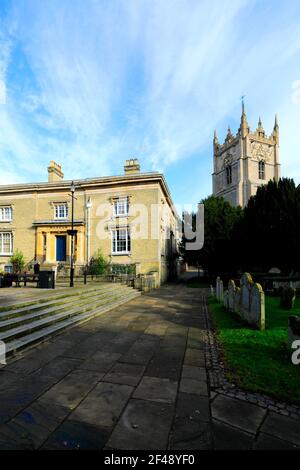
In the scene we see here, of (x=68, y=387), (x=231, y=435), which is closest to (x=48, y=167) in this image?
(x=68, y=387)

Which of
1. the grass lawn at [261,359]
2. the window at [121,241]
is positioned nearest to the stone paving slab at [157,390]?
the grass lawn at [261,359]

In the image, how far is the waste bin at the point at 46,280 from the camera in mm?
13180

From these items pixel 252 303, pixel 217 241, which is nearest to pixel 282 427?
pixel 252 303

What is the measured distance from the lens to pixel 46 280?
1328cm

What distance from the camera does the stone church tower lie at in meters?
55.4

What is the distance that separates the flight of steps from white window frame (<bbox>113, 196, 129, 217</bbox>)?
13128 mm

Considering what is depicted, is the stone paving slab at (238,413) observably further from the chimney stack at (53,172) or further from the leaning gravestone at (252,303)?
the chimney stack at (53,172)

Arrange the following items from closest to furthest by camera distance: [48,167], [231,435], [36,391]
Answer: [231,435] < [36,391] < [48,167]

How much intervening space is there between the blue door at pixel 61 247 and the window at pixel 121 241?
5.14 metres

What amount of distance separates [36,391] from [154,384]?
5.84 ft

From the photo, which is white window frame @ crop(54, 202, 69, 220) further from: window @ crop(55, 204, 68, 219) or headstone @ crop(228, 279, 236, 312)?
headstone @ crop(228, 279, 236, 312)

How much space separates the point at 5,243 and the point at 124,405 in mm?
28027

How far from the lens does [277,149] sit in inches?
2362

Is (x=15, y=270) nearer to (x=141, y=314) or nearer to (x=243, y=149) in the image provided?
(x=141, y=314)
